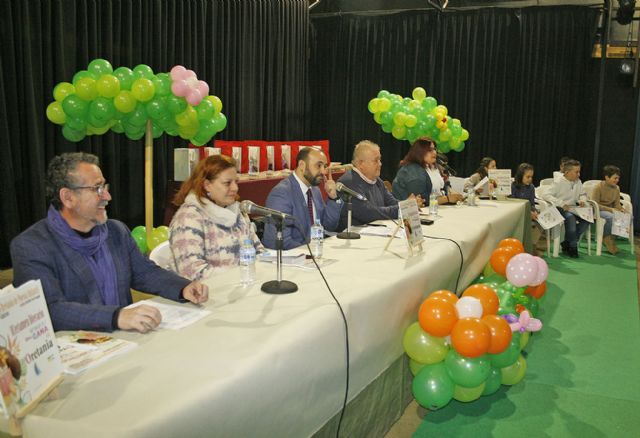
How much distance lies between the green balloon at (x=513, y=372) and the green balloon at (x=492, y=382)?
0.09m

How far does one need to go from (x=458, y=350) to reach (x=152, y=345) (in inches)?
47.9

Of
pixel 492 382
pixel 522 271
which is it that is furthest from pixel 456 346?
pixel 522 271

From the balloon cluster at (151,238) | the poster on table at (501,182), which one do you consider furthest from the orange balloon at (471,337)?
the poster on table at (501,182)

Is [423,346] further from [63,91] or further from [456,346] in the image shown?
[63,91]

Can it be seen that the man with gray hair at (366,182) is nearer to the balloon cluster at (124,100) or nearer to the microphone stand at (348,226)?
the microphone stand at (348,226)

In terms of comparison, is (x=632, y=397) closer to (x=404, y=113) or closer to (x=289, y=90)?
(x=404, y=113)

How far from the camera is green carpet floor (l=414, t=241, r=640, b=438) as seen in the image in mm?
2486

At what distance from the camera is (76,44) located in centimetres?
552

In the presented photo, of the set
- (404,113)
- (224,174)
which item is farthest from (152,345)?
(404,113)

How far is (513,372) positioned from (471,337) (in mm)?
652

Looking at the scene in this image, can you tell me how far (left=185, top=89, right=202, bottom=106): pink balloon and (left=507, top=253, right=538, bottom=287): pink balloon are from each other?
273cm

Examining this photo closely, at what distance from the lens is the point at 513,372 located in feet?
8.95

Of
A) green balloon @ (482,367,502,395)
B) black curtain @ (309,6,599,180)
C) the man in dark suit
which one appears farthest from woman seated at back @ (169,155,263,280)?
black curtain @ (309,6,599,180)

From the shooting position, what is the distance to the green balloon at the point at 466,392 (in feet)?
7.98
